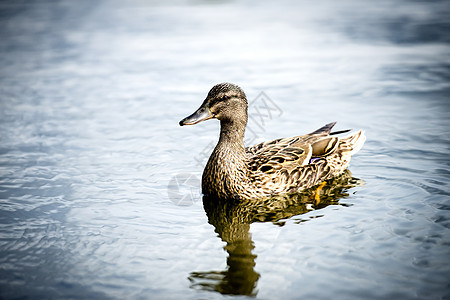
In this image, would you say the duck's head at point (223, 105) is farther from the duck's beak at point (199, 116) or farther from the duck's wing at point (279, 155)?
the duck's wing at point (279, 155)

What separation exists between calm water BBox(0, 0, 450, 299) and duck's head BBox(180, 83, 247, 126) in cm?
107

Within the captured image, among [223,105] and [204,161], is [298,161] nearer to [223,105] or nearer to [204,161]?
[223,105]

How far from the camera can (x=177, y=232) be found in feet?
19.2

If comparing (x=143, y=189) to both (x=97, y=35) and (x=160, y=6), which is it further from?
(x=160, y=6)

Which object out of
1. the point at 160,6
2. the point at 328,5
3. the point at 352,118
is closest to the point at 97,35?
the point at 160,6

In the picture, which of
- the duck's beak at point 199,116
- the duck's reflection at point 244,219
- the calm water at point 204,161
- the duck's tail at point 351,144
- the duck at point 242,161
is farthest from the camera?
the duck's tail at point 351,144

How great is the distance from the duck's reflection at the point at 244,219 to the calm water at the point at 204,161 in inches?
1.0

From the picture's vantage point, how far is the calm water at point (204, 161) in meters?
5.03

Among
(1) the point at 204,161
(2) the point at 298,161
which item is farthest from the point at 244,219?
(1) the point at 204,161

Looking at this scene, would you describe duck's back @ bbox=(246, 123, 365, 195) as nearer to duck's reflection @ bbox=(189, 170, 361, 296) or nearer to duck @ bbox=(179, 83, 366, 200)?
duck @ bbox=(179, 83, 366, 200)

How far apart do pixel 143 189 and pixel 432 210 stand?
3.57m

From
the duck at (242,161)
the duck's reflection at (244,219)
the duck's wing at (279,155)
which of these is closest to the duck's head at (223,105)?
the duck at (242,161)

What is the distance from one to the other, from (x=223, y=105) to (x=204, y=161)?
57.8 inches

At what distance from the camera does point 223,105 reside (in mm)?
6648
